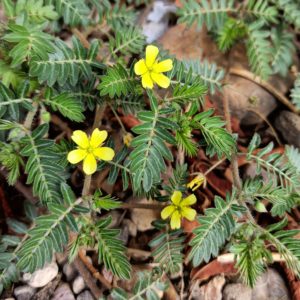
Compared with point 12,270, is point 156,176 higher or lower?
higher

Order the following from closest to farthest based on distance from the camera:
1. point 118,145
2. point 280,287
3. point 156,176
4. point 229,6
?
point 156,176
point 280,287
point 118,145
point 229,6

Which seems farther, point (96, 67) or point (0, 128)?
point (96, 67)

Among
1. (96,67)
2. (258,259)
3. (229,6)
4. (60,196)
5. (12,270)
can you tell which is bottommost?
(12,270)

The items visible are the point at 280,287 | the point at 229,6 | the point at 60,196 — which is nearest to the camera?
the point at 60,196

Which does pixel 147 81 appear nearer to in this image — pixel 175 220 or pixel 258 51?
pixel 175 220

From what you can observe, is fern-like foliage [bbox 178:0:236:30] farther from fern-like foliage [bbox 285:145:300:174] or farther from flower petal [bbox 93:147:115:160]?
flower petal [bbox 93:147:115:160]

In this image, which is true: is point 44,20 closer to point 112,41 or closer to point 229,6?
point 112,41

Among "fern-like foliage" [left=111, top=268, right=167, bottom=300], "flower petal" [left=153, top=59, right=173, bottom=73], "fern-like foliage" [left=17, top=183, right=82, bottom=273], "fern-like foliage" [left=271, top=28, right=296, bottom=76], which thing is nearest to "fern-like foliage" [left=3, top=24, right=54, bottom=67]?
"flower petal" [left=153, top=59, right=173, bottom=73]

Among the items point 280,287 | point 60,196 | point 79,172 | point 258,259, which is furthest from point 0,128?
point 280,287
